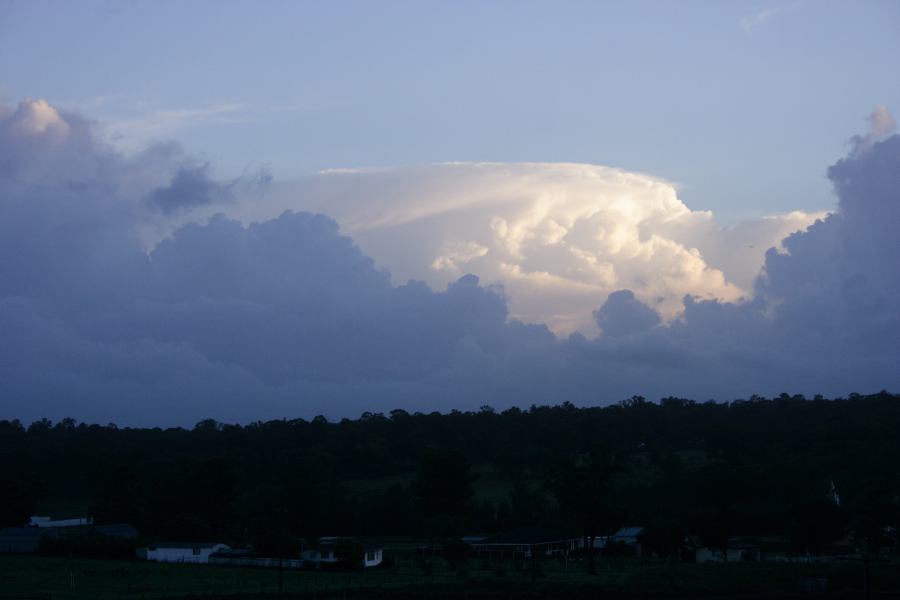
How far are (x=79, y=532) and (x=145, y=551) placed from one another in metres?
6.00

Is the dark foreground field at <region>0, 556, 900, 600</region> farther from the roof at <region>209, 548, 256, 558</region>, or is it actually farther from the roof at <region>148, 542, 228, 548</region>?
the roof at <region>148, 542, 228, 548</region>

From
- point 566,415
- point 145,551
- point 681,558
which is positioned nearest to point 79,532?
point 145,551

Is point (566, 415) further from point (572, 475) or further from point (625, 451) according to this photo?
point (572, 475)

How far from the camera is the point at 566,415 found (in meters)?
156

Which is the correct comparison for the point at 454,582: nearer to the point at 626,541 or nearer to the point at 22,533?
the point at 626,541

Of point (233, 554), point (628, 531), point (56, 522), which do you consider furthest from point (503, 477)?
point (233, 554)

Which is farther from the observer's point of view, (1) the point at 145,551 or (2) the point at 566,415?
(2) the point at 566,415

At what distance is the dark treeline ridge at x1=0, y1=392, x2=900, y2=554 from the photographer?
264ft

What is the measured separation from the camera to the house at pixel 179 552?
7662 cm

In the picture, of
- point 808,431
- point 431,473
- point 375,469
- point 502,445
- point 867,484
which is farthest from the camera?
point 502,445

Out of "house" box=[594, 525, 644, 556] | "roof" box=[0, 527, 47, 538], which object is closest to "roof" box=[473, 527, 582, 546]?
"house" box=[594, 525, 644, 556]

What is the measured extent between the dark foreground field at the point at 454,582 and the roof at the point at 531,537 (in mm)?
15728

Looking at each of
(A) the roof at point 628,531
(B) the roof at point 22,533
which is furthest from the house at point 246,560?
(A) the roof at point 628,531

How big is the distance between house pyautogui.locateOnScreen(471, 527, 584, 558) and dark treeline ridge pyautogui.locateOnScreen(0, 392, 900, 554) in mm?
1669
